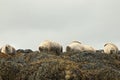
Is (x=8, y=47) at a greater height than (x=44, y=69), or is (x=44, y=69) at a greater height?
(x=8, y=47)

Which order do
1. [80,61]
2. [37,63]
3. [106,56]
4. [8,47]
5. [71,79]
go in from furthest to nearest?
[8,47], [106,56], [80,61], [37,63], [71,79]

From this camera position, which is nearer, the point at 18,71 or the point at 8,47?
the point at 18,71

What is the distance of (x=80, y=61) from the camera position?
3781cm

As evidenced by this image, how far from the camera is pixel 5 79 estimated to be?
32594 mm

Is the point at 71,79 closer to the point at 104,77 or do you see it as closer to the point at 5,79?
the point at 104,77

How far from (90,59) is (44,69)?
315 inches

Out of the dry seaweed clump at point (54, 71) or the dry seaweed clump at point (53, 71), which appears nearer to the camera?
the dry seaweed clump at point (53, 71)

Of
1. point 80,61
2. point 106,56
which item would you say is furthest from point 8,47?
point 80,61

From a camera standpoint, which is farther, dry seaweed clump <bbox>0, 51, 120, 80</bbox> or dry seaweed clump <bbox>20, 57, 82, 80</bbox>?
dry seaweed clump <bbox>0, 51, 120, 80</bbox>

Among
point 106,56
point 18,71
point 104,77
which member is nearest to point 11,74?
point 18,71

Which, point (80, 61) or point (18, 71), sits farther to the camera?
point (80, 61)

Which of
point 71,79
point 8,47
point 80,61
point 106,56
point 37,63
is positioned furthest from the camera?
point 8,47

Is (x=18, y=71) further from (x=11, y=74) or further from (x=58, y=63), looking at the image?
(x=58, y=63)

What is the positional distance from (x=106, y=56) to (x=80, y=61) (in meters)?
6.03
